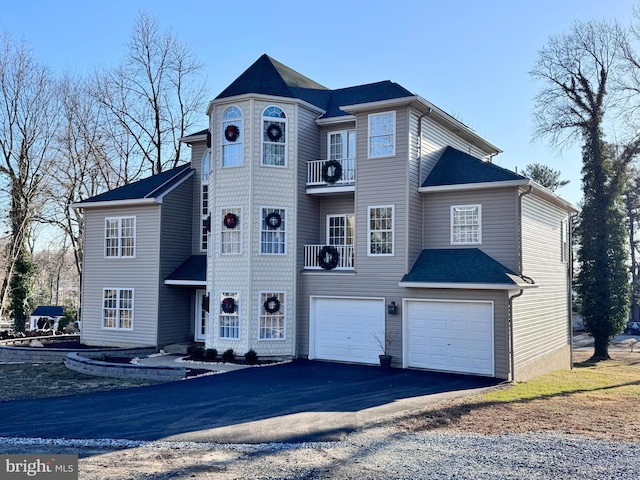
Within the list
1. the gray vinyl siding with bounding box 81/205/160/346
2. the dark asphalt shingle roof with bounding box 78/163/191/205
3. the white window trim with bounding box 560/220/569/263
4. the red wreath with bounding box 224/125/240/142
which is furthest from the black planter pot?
the dark asphalt shingle roof with bounding box 78/163/191/205

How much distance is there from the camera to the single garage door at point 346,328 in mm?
17312

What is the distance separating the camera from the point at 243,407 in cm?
1130

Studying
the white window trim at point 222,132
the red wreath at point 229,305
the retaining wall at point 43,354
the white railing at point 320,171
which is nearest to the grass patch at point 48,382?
the retaining wall at point 43,354

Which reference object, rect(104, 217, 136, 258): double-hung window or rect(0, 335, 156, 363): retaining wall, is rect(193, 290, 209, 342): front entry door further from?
rect(104, 217, 136, 258): double-hung window

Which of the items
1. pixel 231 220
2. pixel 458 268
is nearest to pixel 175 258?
pixel 231 220

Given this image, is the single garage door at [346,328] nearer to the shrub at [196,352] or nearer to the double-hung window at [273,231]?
the double-hung window at [273,231]

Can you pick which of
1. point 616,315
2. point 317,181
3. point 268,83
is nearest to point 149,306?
point 317,181

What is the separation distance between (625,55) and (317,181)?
19.7 m

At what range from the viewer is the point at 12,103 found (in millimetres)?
29688

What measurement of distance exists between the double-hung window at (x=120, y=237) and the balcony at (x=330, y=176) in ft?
24.4

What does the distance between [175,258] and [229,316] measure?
4463mm

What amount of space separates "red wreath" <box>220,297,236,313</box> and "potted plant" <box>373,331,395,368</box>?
182 inches

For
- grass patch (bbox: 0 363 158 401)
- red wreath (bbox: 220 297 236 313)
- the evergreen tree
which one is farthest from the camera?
the evergreen tree

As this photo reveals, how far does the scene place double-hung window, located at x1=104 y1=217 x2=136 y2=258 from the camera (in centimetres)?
2142
